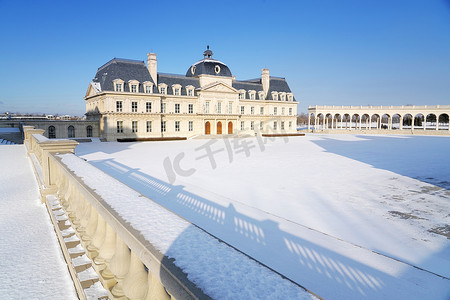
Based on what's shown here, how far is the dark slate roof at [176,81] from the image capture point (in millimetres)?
42406

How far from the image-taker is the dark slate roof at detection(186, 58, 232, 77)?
4547 cm

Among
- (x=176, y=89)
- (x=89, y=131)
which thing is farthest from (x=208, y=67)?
(x=89, y=131)

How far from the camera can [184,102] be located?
143ft

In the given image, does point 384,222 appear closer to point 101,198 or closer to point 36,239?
point 101,198

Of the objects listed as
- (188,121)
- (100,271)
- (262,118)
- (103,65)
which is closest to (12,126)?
(103,65)

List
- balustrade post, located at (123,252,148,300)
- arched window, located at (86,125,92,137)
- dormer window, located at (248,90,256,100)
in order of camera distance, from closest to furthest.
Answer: balustrade post, located at (123,252,148,300) < arched window, located at (86,125,92,137) < dormer window, located at (248,90,256,100)

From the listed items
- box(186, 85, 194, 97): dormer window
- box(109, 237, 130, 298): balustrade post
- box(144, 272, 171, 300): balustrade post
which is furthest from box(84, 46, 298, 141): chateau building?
box(144, 272, 171, 300): balustrade post

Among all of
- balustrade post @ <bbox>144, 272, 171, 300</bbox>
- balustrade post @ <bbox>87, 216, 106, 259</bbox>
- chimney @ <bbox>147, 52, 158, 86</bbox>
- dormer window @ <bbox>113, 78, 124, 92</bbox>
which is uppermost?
chimney @ <bbox>147, 52, 158, 86</bbox>

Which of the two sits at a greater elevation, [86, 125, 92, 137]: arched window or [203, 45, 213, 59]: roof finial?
[203, 45, 213, 59]: roof finial

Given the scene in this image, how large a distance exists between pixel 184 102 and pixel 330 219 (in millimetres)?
37816

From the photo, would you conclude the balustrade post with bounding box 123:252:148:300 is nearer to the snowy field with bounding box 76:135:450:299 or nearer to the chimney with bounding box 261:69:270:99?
the snowy field with bounding box 76:135:450:299

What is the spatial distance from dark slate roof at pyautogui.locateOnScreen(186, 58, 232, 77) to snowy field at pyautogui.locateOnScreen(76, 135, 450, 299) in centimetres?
3275

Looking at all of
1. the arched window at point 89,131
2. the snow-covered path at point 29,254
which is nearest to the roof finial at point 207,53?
the arched window at point 89,131

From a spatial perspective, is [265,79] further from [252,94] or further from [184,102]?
[184,102]
